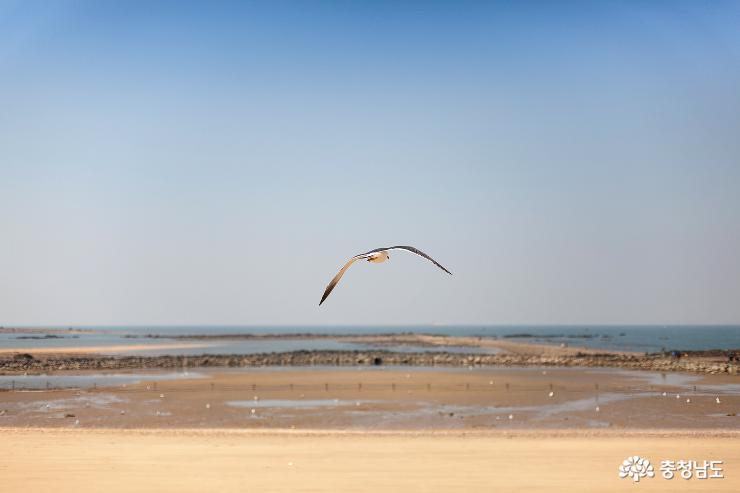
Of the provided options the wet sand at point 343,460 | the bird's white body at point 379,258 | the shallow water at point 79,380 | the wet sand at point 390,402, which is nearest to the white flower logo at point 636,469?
the wet sand at point 343,460

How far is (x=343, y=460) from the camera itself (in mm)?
16938

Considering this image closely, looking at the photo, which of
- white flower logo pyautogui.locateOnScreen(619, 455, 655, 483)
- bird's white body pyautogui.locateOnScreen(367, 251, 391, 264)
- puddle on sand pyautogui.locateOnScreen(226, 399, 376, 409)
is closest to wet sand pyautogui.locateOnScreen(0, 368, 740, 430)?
puddle on sand pyautogui.locateOnScreen(226, 399, 376, 409)

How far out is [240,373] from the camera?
47.4 m

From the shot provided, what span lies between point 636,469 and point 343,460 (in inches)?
261

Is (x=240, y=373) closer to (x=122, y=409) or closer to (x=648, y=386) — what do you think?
(x=122, y=409)

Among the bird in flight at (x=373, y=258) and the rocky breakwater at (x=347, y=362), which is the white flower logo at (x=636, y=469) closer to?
the bird in flight at (x=373, y=258)

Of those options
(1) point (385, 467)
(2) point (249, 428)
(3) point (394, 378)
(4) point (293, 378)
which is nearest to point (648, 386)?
(3) point (394, 378)

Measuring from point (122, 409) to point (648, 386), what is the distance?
2617cm

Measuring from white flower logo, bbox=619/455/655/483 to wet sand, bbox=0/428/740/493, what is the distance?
0.22 metres

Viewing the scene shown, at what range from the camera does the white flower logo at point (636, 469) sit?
15.2m

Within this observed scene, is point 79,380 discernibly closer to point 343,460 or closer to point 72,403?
point 72,403

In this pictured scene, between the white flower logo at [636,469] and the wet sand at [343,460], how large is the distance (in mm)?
217

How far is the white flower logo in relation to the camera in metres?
15.2

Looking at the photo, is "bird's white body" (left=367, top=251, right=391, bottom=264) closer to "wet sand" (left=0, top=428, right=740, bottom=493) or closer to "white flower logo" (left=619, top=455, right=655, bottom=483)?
"wet sand" (left=0, top=428, right=740, bottom=493)
